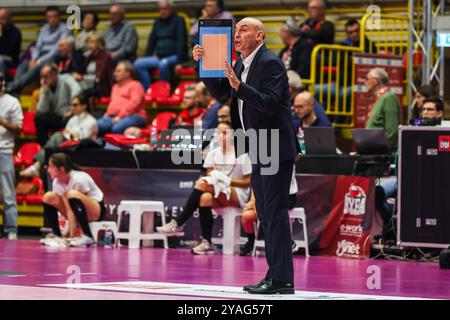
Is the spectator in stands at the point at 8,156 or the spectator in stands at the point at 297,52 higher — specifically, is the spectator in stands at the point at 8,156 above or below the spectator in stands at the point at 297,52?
below

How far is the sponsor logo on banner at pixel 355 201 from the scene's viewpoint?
12156mm

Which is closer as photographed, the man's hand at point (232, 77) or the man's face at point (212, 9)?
the man's hand at point (232, 77)

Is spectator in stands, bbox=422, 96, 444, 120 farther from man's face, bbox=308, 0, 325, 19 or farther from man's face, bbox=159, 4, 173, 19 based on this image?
man's face, bbox=159, 4, 173, 19

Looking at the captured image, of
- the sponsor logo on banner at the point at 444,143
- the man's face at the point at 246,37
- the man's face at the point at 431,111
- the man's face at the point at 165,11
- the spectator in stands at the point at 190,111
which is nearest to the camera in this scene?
the man's face at the point at 246,37

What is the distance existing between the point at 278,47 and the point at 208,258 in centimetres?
656

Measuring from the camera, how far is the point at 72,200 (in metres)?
13.4

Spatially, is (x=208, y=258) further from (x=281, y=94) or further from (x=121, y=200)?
(x=281, y=94)

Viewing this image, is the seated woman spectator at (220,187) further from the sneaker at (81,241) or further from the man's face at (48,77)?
the man's face at (48,77)

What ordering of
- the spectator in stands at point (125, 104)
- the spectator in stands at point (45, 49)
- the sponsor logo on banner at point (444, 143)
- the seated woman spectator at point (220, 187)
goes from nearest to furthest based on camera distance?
1. the sponsor logo on banner at point (444, 143)
2. the seated woman spectator at point (220, 187)
3. the spectator in stands at point (125, 104)
4. the spectator in stands at point (45, 49)

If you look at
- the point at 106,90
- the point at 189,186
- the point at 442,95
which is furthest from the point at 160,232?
the point at 106,90

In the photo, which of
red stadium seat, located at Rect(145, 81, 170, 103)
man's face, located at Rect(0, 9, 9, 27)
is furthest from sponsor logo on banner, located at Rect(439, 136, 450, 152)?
man's face, located at Rect(0, 9, 9, 27)

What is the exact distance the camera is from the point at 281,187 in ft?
24.0

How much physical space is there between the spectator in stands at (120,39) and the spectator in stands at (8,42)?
2.34 metres

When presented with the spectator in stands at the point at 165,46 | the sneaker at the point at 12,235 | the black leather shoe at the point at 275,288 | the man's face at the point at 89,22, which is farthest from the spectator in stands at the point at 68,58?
the black leather shoe at the point at 275,288
